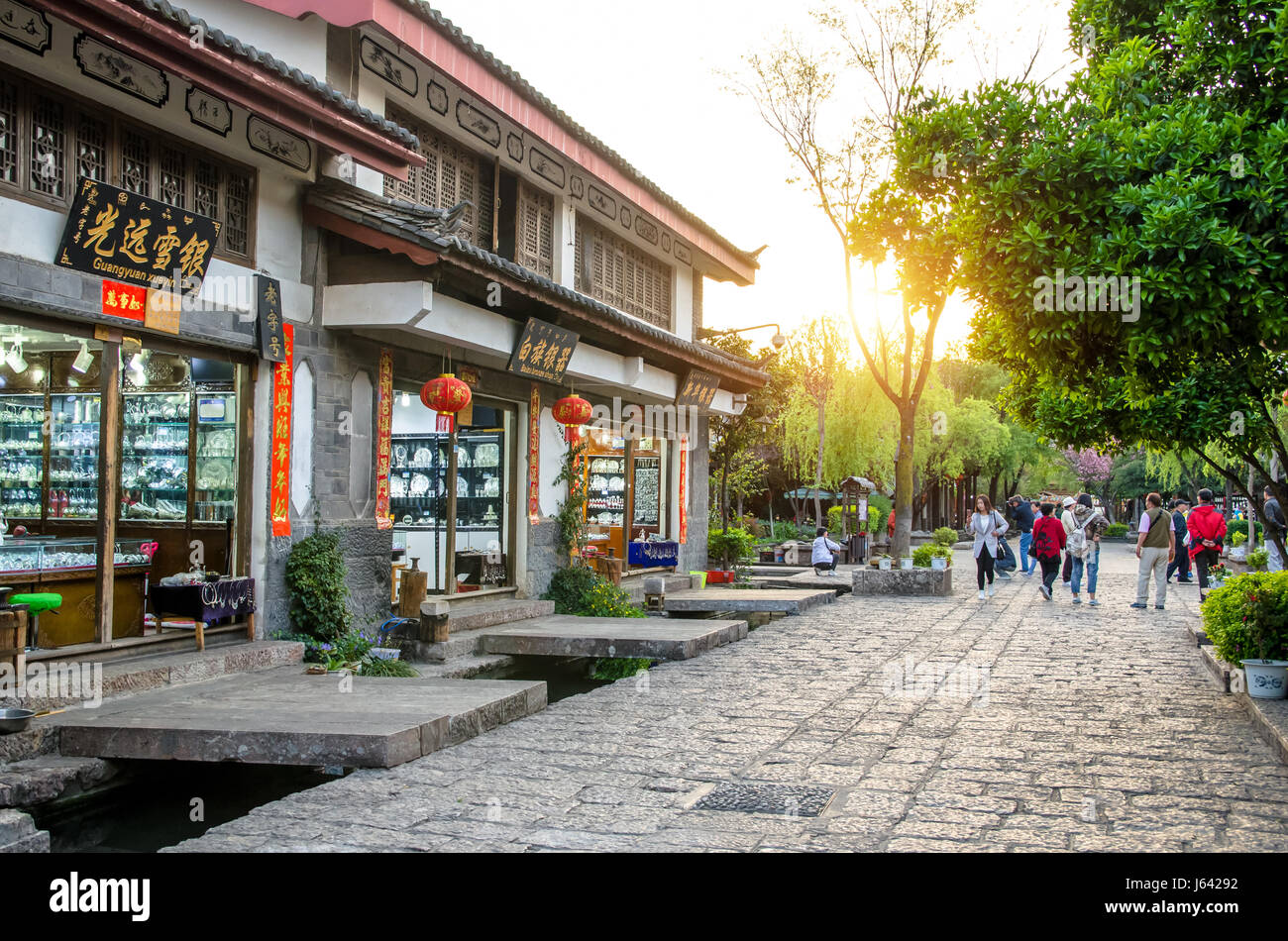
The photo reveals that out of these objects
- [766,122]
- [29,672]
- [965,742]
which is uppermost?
[766,122]

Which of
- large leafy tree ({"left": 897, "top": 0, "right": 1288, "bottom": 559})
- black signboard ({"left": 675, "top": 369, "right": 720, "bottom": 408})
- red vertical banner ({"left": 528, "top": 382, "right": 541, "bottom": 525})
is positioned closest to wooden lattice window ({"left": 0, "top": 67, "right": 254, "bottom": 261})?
red vertical banner ({"left": 528, "top": 382, "right": 541, "bottom": 525})

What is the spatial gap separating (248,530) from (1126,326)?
6.77 metres

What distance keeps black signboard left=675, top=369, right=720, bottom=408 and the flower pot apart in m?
10.1

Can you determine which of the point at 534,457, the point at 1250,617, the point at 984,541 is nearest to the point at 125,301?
the point at 534,457

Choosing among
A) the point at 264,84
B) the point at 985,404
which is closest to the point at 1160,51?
the point at 264,84

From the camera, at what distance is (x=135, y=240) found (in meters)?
7.36

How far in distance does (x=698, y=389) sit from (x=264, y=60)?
10.7 m

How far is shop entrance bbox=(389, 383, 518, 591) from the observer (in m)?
12.3

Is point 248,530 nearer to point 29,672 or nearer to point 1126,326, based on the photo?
point 29,672

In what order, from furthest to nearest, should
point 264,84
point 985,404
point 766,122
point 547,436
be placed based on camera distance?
point 985,404 < point 766,122 < point 547,436 < point 264,84

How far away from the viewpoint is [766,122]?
66.0ft

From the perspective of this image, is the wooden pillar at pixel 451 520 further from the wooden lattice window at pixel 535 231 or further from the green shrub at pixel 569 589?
the wooden lattice window at pixel 535 231

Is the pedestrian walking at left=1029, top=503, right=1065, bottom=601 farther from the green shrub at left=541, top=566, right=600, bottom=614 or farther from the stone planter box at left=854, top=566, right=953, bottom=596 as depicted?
the green shrub at left=541, top=566, right=600, bottom=614

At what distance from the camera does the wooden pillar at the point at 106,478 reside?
741 centimetres
